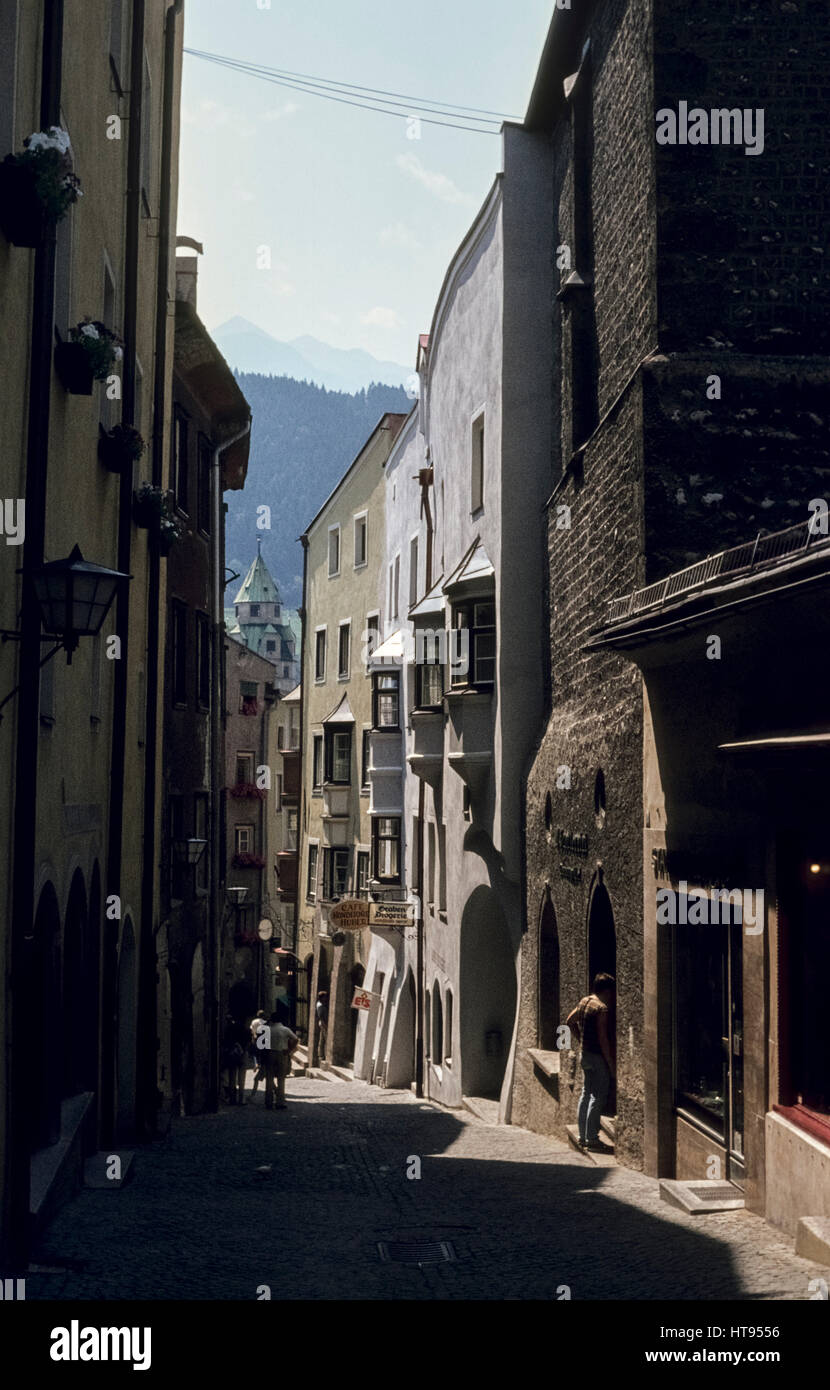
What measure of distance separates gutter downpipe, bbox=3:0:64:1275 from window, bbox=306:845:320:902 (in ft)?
120

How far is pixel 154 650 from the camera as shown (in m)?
20.5

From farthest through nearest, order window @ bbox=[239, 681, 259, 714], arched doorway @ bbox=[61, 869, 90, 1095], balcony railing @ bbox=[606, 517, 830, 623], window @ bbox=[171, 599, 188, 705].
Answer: window @ bbox=[239, 681, 259, 714] < window @ bbox=[171, 599, 188, 705] < arched doorway @ bbox=[61, 869, 90, 1095] < balcony railing @ bbox=[606, 517, 830, 623]

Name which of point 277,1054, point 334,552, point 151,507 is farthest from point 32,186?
point 334,552

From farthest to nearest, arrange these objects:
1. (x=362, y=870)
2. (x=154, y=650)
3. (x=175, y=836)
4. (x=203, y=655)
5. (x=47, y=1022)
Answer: (x=362, y=870) → (x=203, y=655) → (x=175, y=836) → (x=154, y=650) → (x=47, y=1022)

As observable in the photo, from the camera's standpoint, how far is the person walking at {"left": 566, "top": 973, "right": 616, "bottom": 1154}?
49.5 ft

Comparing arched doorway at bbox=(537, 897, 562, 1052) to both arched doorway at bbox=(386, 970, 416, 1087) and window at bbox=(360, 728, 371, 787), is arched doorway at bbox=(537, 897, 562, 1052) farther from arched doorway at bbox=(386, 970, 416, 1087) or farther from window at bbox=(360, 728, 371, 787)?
window at bbox=(360, 728, 371, 787)

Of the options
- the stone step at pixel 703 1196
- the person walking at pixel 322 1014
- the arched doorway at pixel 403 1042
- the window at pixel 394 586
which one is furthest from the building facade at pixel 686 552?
the person walking at pixel 322 1014

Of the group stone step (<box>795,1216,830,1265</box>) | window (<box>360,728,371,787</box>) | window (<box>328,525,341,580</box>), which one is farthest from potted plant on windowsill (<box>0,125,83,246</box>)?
window (<box>328,525,341,580</box>)

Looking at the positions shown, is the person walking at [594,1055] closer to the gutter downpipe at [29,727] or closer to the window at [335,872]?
the gutter downpipe at [29,727]

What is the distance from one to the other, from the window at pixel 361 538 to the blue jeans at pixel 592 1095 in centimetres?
3025

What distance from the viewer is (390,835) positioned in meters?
37.7

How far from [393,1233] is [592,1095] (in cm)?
506

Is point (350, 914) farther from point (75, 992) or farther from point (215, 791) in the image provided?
point (75, 992)
